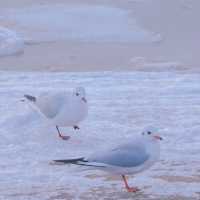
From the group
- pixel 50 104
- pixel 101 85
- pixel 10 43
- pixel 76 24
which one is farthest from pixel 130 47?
pixel 50 104

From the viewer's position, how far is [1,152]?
218 inches

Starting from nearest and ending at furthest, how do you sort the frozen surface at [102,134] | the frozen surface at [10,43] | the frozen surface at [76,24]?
the frozen surface at [102,134] < the frozen surface at [10,43] < the frozen surface at [76,24]

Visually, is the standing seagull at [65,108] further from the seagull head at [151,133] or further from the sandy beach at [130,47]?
the sandy beach at [130,47]

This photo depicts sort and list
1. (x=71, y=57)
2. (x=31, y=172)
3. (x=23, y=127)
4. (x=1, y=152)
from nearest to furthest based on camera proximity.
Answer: (x=31, y=172) → (x=1, y=152) → (x=23, y=127) → (x=71, y=57)

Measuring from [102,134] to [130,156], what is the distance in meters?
1.32

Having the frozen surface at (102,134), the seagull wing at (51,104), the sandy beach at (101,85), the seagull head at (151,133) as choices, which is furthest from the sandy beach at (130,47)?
the seagull head at (151,133)

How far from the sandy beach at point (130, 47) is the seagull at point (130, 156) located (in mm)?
4045

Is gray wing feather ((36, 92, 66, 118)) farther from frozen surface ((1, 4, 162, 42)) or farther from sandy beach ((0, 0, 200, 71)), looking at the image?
frozen surface ((1, 4, 162, 42))

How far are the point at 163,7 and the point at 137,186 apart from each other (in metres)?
7.60

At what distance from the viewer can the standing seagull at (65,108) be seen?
577 cm

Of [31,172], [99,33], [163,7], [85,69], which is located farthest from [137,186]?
[163,7]

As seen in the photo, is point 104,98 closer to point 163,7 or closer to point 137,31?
point 137,31

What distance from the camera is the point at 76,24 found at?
1111 centimetres

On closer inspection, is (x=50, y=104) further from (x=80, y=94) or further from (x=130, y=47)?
(x=130, y=47)
